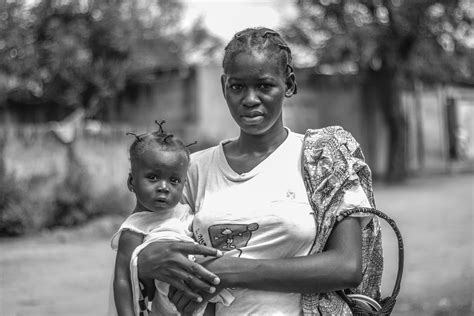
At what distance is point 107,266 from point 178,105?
32.8 feet

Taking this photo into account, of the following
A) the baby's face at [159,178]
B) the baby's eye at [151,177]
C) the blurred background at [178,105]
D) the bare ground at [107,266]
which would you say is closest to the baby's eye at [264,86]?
the baby's face at [159,178]

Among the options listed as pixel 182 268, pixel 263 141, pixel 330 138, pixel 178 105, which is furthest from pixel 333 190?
pixel 178 105

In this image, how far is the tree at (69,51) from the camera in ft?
57.3

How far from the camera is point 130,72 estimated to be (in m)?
18.6

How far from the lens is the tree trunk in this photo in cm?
1886

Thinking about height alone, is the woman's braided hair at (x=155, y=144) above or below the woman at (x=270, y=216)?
above

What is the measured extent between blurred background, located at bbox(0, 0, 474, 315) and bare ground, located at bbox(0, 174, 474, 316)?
0.07 metres

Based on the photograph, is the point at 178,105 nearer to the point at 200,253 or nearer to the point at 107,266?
the point at 107,266

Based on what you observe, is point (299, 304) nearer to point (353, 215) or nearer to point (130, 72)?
point (353, 215)

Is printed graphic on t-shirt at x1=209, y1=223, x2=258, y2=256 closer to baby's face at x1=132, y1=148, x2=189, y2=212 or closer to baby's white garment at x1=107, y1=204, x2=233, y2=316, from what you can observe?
baby's white garment at x1=107, y1=204, x2=233, y2=316

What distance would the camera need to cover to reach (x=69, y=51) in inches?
693

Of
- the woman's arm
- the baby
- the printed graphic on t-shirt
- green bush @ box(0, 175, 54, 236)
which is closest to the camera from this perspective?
the woman's arm

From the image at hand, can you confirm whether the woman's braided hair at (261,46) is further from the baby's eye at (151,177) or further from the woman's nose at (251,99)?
the baby's eye at (151,177)

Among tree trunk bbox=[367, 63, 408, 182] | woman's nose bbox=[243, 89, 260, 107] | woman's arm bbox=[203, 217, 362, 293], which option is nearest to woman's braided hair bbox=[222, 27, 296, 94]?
woman's nose bbox=[243, 89, 260, 107]
